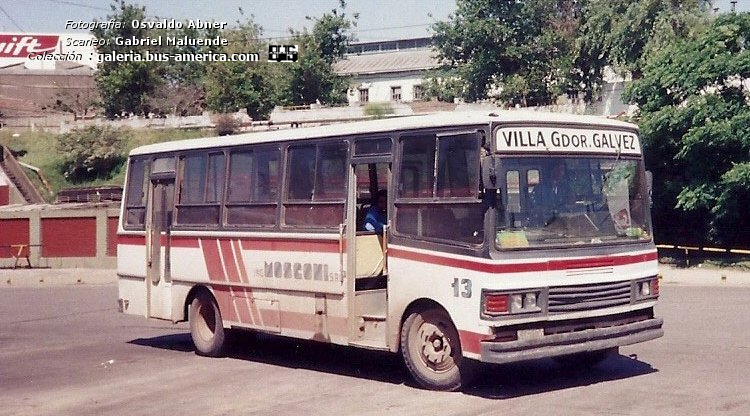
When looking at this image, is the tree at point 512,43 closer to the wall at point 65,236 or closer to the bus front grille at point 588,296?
the wall at point 65,236

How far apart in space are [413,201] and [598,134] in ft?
6.91

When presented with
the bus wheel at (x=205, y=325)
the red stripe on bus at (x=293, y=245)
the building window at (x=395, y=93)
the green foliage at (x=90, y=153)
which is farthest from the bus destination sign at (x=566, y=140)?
the building window at (x=395, y=93)

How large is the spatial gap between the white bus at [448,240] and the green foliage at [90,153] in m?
50.2

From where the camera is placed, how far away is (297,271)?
1162 centimetres

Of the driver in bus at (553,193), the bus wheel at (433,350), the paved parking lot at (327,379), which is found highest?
the driver in bus at (553,193)

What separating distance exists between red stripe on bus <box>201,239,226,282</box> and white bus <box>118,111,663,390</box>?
0.14m

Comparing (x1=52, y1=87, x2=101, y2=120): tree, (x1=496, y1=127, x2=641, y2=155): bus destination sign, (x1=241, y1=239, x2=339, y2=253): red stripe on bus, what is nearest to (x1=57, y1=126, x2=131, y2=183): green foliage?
(x1=52, y1=87, x2=101, y2=120): tree

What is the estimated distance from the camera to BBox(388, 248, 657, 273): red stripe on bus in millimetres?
9086

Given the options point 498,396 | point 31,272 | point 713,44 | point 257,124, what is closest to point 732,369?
point 498,396

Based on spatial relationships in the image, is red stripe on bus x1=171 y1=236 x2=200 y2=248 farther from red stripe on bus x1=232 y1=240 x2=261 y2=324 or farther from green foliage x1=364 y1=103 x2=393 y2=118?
green foliage x1=364 y1=103 x2=393 y2=118

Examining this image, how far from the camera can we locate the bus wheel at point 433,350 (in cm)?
971

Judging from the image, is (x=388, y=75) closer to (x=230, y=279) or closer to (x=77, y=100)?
(x=77, y=100)

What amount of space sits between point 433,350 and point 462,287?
3.05 ft

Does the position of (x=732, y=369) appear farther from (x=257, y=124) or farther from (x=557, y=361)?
(x=257, y=124)
